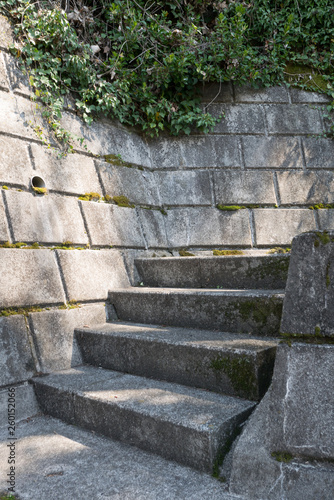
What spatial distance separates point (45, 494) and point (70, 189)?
240cm

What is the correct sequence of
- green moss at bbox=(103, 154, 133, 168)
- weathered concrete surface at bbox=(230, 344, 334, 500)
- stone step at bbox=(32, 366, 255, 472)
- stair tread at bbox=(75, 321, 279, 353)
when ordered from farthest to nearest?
green moss at bbox=(103, 154, 133, 168) → stair tread at bbox=(75, 321, 279, 353) → stone step at bbox=(32, 366, 255, 472) → weathered concrete surface at bbox=(230, 344, 334, 500)

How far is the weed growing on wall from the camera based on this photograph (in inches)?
139

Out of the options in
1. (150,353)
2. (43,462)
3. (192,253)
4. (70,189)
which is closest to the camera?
(43,462)

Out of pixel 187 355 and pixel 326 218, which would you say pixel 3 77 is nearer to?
pixel 187 355

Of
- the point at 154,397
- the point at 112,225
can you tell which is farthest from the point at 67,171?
the point at 154,397

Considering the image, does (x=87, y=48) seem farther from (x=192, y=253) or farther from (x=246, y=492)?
(x=246, y=492)

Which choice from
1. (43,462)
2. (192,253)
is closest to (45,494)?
(43,462)

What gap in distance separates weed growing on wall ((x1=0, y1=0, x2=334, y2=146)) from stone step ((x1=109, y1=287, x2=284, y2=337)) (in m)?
1.63

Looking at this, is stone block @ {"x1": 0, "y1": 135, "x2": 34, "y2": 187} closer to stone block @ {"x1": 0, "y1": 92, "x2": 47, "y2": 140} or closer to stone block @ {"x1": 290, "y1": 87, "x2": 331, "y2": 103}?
stone block @ {"x1": 0, "y1": 92, "x2": 47, "y2": 140}

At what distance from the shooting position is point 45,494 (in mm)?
1669

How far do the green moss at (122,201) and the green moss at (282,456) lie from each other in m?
2.80

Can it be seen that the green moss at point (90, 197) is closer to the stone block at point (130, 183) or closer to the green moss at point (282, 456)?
the stone block at point (130, 183)

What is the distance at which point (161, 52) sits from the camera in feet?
14.2

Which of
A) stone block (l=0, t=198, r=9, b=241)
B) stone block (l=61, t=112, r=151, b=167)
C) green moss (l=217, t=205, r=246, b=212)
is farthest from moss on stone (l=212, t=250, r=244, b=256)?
stone block (l=0, t=198, r=9, b=241)
